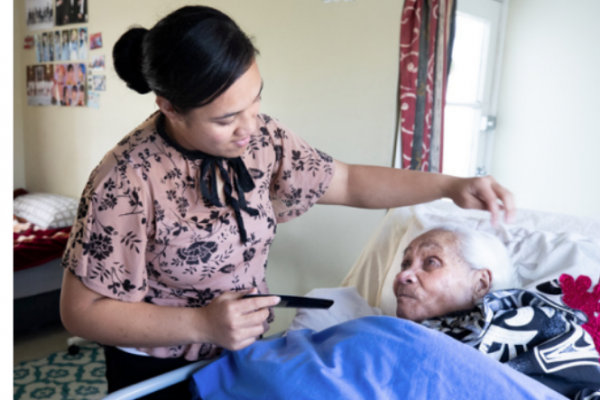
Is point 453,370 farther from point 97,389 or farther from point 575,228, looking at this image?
point 97,389

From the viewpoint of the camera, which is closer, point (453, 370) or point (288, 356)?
point (453, 370)

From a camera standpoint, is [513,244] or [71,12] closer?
[513,244]

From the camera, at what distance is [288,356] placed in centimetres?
115

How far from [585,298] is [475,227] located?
40 cm

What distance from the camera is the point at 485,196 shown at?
1.19 metres

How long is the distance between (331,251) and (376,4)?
1128 mm

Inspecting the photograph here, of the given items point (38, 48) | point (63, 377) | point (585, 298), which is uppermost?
point (38, 48)

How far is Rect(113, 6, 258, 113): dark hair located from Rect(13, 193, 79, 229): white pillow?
2969 millimetres

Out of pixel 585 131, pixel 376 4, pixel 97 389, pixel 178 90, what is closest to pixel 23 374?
pixel 97 389

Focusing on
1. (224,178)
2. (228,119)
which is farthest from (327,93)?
(228,119)

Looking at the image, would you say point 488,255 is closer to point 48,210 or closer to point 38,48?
point 48,210

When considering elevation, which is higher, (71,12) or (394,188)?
(71,12)

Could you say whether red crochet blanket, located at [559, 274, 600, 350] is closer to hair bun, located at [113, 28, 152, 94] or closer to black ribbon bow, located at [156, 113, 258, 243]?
black ribbon bow, located at [156, 113, 258, 243]

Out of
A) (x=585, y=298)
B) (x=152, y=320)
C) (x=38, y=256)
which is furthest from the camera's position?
(x=38, y=256)
